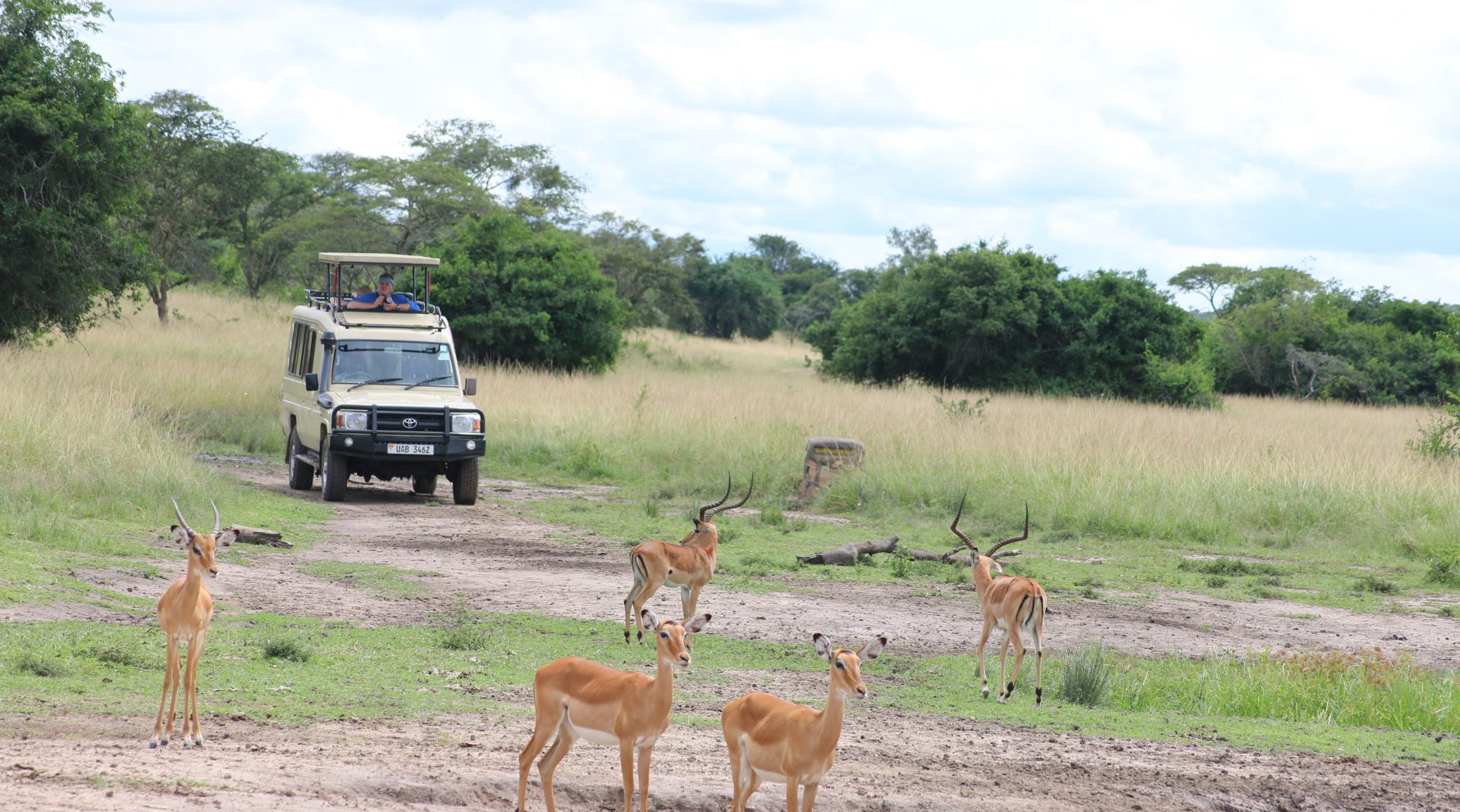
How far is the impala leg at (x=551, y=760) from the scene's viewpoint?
4.63 metres

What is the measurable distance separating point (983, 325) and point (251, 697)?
3079 cm

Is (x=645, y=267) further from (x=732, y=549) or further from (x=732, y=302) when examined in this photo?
(x=732, y=549)

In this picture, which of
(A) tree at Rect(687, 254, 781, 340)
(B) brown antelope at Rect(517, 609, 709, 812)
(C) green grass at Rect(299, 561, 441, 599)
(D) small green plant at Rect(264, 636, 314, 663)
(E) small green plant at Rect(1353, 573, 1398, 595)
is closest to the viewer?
(B) brown antelope at Rect(517, 609, 709, 812)

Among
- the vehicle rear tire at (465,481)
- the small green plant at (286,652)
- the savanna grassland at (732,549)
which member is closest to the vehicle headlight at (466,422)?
the vehicle rear tire at (465,481)

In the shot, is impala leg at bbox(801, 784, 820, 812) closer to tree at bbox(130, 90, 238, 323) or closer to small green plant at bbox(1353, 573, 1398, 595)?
small green plant at bbox(1353, 573, 1398, 595)

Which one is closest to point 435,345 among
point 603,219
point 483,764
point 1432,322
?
point 483,764

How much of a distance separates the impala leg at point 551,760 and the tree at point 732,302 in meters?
59.8

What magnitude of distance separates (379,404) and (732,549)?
4.65 m

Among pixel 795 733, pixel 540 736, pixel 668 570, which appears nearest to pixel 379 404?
pixel 668 570

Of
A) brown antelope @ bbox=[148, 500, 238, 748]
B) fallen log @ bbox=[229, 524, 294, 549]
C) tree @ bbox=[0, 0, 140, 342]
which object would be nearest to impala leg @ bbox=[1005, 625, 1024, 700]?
brown antelope @ bbox=[148, 500, 238, 748]

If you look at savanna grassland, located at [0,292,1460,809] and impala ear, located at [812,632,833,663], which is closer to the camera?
impala ear, located at [812,632,833,663]

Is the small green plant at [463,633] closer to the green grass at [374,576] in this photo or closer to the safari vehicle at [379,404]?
the green grass at [374,576]

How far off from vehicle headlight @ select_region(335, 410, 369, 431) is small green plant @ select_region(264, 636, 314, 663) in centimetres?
780

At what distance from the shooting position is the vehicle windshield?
1634cm
